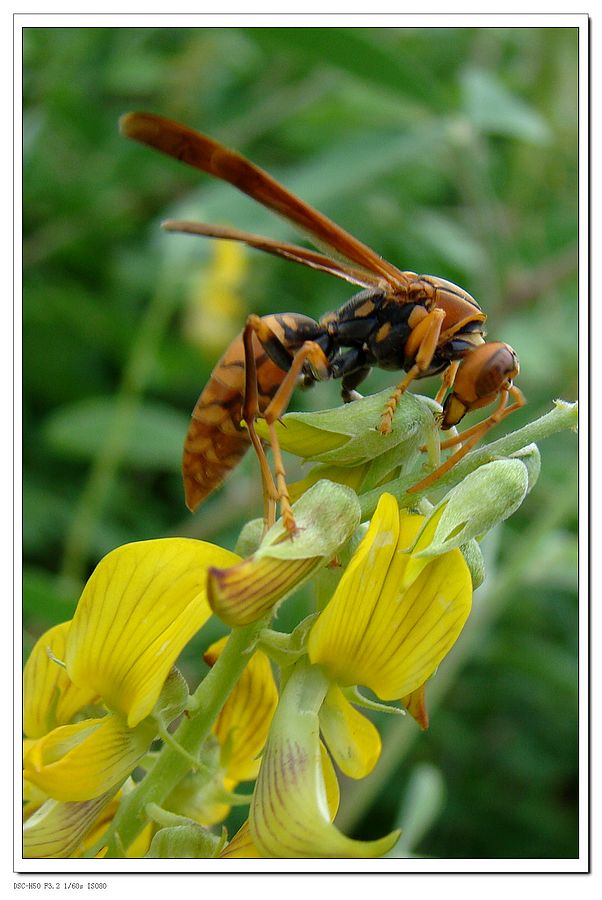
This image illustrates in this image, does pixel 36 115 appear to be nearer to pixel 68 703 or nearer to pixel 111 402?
pixel 111 402

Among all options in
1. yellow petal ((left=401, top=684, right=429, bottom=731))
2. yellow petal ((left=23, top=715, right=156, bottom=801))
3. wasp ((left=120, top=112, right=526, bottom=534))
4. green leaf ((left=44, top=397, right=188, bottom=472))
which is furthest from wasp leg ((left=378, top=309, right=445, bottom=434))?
green leaf ((left=44, top=397, right=188, bottom=472))

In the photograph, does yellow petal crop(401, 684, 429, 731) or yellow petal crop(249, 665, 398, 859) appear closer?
yellow petal crop(249, 665, 398, 859)

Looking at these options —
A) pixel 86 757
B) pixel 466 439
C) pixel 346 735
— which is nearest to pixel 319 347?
pixel 466 439

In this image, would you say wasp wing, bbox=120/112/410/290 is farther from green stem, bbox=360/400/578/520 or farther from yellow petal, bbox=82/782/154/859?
yellow petal, bbox=82/782/154/859

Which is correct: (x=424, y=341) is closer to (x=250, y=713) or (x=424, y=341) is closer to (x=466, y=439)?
(x=466, y=439)

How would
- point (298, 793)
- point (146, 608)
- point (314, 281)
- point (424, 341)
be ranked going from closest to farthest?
point (298, 793) → point (146, 608) → point (424, 341) → point (314, 281)
